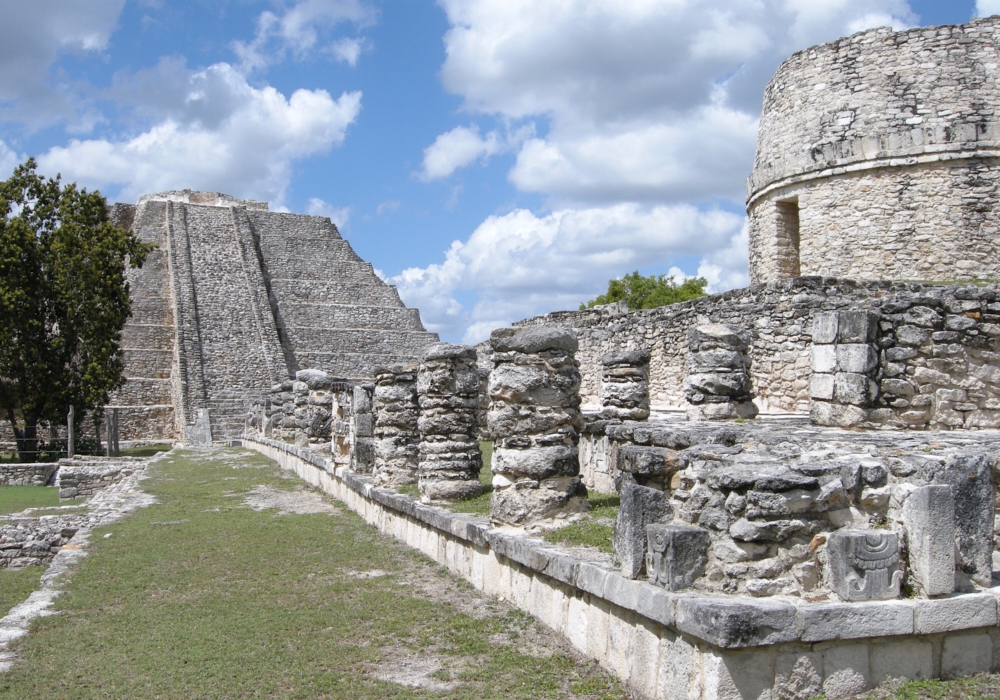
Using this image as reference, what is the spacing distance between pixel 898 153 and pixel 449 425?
9.68 meters

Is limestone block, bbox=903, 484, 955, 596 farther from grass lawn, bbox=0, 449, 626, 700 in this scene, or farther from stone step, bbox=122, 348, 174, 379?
stone step, bbox=122, 348, 174, 379

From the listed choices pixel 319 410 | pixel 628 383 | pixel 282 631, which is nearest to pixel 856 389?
pixel 282 631

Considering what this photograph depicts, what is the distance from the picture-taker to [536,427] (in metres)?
5.68

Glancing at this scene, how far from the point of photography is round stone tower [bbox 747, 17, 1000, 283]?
13250 mm

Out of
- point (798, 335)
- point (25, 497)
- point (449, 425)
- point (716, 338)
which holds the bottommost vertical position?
point (25, 497)

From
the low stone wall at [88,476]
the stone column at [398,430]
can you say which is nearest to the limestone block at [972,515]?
the stone column at [398,430]

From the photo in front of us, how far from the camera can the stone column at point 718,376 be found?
860cm

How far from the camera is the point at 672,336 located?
13797 mm

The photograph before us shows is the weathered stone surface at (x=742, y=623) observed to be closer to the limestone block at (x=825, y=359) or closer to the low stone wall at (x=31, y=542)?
the limestone block at (x=825, y=359)

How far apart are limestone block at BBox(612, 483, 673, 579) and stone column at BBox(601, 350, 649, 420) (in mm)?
5909

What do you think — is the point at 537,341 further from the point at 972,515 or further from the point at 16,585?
the point at 16,585

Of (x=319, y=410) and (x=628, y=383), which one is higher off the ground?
(x=628, y=383)

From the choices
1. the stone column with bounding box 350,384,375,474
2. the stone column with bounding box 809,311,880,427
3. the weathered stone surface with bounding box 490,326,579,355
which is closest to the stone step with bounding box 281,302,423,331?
the stone column with bounding box 350,384,375,474

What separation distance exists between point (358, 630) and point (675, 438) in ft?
6.89
